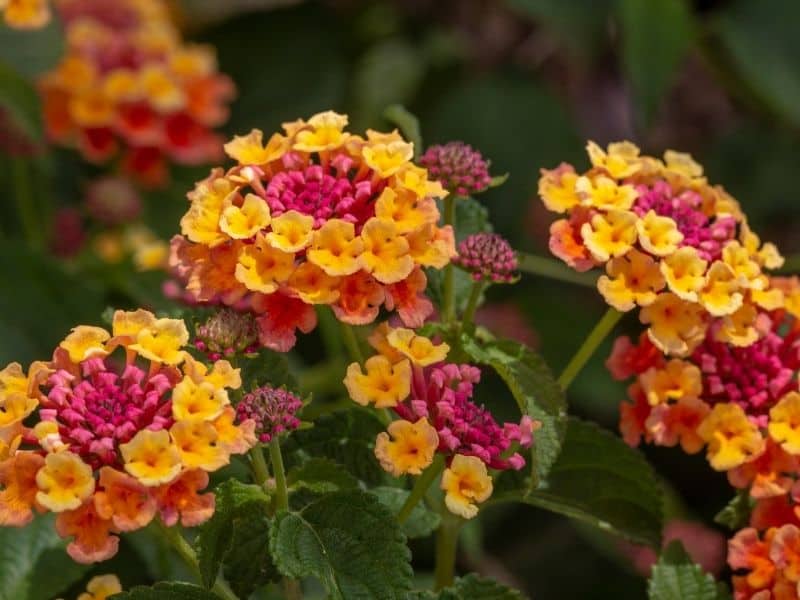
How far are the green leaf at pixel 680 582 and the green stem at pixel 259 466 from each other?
35 centimetres

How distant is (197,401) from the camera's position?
0.97 m

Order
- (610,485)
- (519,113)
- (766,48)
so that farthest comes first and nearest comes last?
(519,113) → (766,48) → (610,485)

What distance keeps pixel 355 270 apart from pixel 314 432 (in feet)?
0.67

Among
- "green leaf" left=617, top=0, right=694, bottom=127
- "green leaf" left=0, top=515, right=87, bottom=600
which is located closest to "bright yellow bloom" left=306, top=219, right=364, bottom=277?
"green leaf" left=0, top=515, right=87, bottom=600

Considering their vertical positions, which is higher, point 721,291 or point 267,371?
point 721,291

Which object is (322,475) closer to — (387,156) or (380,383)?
(380,383)

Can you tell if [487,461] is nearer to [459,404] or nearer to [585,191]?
[459,404]

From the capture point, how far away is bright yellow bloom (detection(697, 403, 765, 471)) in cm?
113

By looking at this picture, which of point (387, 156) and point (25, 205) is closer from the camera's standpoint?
point (387, 156)

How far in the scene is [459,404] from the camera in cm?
105

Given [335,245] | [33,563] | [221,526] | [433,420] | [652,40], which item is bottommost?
[33,563]

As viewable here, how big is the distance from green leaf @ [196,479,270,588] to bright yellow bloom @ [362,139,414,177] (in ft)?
0.91

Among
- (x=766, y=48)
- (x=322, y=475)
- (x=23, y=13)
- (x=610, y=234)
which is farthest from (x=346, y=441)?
(x=766, y=48)

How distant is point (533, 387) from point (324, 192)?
24cm
